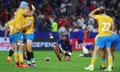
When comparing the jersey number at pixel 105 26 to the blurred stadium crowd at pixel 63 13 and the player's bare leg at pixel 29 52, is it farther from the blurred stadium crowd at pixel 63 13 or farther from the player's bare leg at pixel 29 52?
the blurred stadium crowd at pixel 63 13

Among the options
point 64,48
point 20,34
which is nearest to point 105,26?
point 20,34

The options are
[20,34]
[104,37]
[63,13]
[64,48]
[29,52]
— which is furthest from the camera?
[63,13]

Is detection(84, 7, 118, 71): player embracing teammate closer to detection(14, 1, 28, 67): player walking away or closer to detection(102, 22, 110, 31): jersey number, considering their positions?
detection(102, 22, 110, 31): jersey number

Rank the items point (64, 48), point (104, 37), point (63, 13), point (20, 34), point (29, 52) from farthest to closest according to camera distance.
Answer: point (63, 13) → point (64, 48) → point (20, 34) → point (29, 52) → point (104, 37)

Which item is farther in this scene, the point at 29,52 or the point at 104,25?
the point at 29,52

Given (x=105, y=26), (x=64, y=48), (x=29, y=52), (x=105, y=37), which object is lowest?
(x=64, y=48)

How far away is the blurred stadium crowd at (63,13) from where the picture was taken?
122 ft

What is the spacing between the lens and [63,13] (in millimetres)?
39438

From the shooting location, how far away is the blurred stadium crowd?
1459 inches

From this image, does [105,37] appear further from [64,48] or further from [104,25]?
[64,48]

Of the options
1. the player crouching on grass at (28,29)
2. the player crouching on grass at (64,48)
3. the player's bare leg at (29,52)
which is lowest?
the player crouching on grass at (64,48)

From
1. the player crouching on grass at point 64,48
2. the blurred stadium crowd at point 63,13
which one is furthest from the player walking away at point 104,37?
the blurred stadium crowd at point 63,13

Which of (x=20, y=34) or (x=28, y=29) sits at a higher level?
(x=28, y=29)

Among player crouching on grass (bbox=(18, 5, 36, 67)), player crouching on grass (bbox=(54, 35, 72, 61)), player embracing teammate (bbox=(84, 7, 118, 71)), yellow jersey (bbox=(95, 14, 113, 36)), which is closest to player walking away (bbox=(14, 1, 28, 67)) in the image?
player crouching on grass (bbox=(18, 5, 36, 67))
